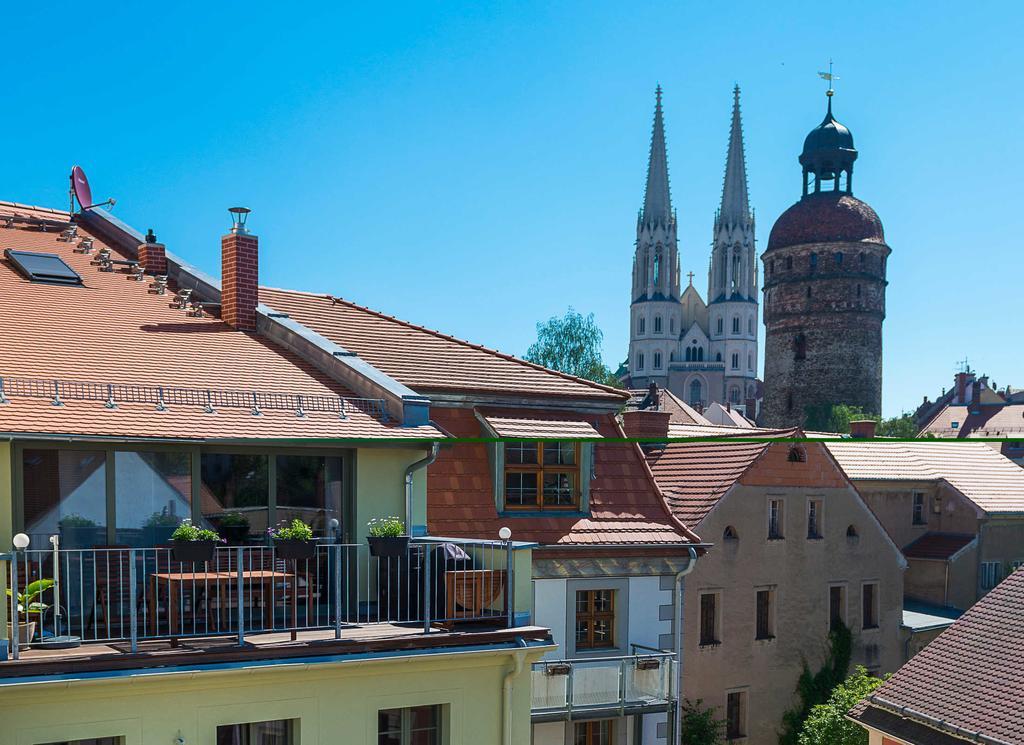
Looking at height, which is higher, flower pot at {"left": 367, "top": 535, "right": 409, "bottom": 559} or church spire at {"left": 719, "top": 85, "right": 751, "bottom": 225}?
church spire at {"left": 719, "top": 85, "right": 751, "bottom": 225}

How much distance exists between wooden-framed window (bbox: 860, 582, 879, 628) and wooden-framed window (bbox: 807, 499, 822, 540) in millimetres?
2388

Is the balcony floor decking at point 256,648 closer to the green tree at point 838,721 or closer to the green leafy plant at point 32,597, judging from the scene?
the green leafy plant at point 32,597

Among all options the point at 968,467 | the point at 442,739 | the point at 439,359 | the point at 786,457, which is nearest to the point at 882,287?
the point at 968,467

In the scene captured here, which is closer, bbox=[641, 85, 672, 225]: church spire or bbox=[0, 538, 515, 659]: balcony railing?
bbox=[0, 538, 515, 659]: balcony railing

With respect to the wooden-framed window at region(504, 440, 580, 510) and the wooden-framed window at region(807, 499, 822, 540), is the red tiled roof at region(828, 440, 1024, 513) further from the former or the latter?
the wooden-framed window at region(504, 440, 580, 510)

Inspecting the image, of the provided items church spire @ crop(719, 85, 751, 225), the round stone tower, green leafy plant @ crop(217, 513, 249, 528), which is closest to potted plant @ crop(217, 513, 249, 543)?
green leafy plant @ crop(217, 513, 249, 528)

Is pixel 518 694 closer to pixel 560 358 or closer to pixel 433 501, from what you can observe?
pixel 433 501

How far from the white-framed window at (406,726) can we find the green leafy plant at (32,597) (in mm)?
3360

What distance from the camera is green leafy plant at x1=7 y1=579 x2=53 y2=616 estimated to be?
932cm

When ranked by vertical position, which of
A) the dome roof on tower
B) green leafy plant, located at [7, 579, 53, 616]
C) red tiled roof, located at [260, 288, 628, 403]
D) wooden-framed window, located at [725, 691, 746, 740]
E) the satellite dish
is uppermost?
the dome roof on tower

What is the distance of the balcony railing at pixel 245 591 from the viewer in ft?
32.4

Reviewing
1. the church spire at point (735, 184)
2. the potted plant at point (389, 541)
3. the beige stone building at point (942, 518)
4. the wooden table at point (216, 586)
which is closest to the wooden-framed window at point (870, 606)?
the beige stone building at point (942, 518)

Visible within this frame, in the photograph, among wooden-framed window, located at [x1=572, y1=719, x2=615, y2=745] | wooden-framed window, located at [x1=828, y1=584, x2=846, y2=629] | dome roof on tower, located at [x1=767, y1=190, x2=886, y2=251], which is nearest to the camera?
wooden-framed window, located at [x1=572, y1=719, x2=615, y2=745]

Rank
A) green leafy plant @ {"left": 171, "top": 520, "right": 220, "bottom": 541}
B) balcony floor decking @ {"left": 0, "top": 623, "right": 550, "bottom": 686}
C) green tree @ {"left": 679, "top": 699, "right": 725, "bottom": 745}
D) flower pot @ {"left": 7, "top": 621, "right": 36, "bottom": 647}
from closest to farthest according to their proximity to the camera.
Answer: balcony floor decking @ {"left": 0, "top": 623, "right": 550, "bottom": 686} → flower pot @ {"left": 7, "top": 621, "right": 36, "bottom": 647} → green leafy plant @ {"left": 171, "top": 520, "right": 220, "bottom": 541} → green tree @ {"left": 679, "top": 699, "right": 725, "bottom": 745}
